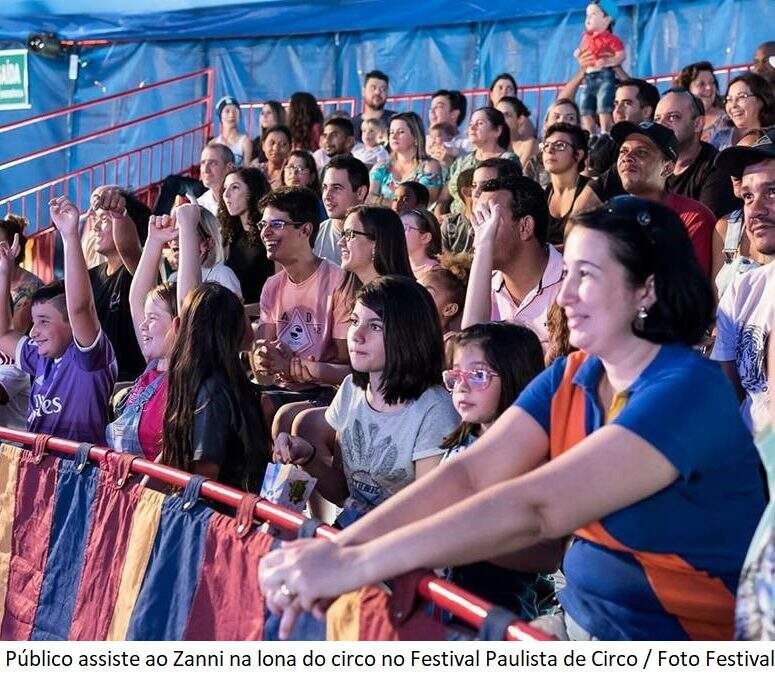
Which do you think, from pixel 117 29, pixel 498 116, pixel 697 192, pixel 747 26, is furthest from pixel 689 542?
pixel 117 29

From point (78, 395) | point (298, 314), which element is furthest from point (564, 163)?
point (78, 395)

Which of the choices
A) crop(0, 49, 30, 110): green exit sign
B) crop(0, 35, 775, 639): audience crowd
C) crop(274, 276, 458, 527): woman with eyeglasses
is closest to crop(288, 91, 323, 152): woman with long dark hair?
crop(0, 35, 775, 639): audience crowd

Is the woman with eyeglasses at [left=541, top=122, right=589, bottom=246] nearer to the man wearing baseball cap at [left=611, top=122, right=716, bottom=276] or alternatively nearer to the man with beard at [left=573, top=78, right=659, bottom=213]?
the man with beard at [left=573, top=78, right=659, bottom=213]

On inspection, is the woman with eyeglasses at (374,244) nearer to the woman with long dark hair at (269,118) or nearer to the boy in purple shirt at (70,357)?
the boy in purple shirt at (70,357)

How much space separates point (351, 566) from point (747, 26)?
11639 mm

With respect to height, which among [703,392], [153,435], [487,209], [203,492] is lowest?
[153,435]

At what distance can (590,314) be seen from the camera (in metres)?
3.00

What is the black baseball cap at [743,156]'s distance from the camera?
4.91 metres

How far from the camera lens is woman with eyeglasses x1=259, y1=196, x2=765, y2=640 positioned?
8.88ft

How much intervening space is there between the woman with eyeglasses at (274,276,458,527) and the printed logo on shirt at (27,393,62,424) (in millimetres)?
1838

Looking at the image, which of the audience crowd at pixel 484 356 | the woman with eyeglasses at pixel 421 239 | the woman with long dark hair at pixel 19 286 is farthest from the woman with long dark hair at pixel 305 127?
the woman with eyeglasses at pixel 421 239

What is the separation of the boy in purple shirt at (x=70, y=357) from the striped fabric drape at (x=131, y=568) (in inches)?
24.5

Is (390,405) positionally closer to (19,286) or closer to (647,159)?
(647,159)

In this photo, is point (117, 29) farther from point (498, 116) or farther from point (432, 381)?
point (432, 381)
